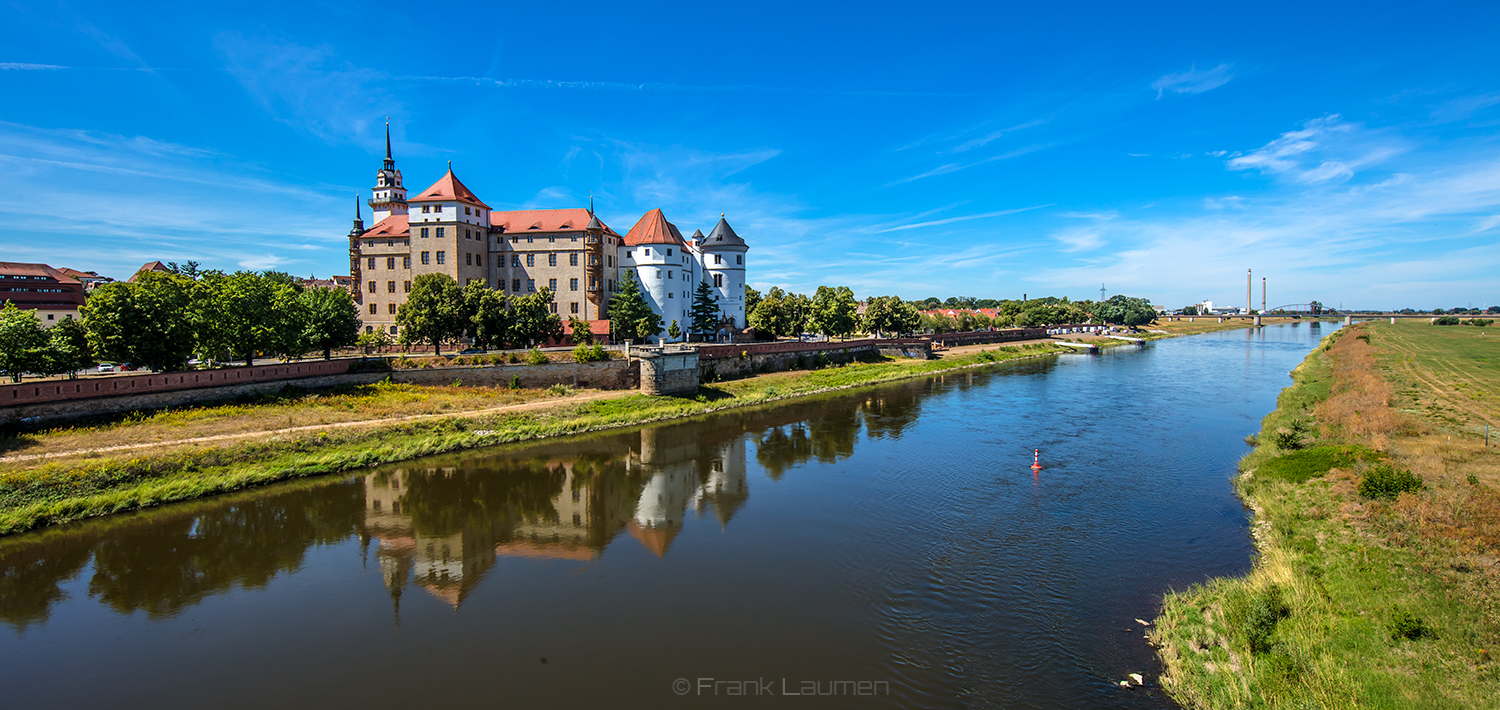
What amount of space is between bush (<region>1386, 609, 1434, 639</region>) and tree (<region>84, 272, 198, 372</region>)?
41.4 metres

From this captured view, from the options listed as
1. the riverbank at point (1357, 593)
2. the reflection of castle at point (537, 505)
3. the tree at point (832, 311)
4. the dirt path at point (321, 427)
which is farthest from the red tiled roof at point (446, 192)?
the riverbank at point (1357, 593)

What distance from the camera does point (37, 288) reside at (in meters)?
55.1

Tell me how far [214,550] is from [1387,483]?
3063cm

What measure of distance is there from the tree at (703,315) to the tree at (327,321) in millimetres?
27152

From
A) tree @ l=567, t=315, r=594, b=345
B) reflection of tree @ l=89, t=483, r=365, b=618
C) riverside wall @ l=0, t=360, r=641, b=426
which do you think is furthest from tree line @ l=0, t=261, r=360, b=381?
tree @ l=567, t=315, r=594, b=345

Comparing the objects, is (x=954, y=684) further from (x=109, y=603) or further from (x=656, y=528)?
(x=109, y=603)

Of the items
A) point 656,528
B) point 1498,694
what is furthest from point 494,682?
point 1498,694

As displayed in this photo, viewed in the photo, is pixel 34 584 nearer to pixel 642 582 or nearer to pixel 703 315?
pixel 642 582

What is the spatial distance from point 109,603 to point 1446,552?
28.0 metres

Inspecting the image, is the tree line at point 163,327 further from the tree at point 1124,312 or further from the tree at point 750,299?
the tree at point 1124,312

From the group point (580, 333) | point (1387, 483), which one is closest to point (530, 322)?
point (580, 333)

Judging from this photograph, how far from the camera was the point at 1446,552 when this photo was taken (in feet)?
35.0

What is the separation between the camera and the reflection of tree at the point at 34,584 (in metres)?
13.4

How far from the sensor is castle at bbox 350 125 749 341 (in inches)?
1848
